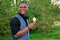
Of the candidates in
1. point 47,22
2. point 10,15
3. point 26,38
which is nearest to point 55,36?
point 47,22

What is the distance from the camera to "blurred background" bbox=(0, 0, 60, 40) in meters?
9.77

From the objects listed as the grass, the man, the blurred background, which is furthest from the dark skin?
the grass

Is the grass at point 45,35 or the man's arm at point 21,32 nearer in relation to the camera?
the man's arm at point 21,32

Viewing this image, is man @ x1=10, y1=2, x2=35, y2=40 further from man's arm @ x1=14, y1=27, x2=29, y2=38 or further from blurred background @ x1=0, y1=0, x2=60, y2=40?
blurred background @ x1=0, y1=0, x2=60, y2=40

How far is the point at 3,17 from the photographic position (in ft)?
32.0

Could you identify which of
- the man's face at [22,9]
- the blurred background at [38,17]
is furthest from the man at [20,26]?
the blurred background at [38,17]

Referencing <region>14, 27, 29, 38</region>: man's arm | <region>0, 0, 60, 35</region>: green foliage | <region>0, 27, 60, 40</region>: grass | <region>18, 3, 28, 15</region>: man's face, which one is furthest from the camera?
<region>0, 27, 60, 40</region>: grass

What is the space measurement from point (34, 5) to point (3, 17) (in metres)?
2.05

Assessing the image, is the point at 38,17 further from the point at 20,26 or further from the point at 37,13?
the point at 20,26

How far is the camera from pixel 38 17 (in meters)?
11.4

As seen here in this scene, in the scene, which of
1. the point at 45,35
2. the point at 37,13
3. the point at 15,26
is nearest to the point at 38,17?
the point at 37,13

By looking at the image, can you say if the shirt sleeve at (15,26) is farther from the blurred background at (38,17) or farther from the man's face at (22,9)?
the blurred background at (38,17)

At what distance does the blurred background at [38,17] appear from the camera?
9.77m

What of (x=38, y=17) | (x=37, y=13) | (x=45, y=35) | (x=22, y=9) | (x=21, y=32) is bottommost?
(x=45, y=35)
